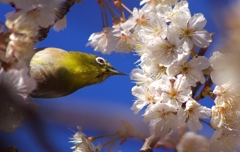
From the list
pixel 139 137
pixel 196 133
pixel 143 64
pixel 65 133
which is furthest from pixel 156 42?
pixel 65 133

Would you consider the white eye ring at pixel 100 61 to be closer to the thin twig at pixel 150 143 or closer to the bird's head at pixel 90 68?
the bird's head at pixel 90 68

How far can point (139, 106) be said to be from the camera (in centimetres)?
171

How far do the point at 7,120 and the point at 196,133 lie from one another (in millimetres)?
785

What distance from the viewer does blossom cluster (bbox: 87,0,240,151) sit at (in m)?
1.52

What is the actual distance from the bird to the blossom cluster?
88 cm

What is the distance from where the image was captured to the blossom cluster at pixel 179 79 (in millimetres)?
1524

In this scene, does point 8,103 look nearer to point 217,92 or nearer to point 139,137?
point 139,137

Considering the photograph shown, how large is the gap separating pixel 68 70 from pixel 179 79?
1.34 m

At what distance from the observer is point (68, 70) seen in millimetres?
2670

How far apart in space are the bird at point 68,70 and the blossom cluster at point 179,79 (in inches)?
34.6

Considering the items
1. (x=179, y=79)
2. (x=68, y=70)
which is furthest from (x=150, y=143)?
(x=68, y=70)

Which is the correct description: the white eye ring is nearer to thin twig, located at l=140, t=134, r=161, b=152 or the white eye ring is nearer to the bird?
the bird

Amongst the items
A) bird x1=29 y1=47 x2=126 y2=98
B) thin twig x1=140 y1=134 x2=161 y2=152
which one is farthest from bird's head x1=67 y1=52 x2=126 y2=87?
thin twig x1=140 y1=134 x2=161 y2=152

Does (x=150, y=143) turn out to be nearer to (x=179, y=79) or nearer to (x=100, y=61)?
(x=179, y=79)
